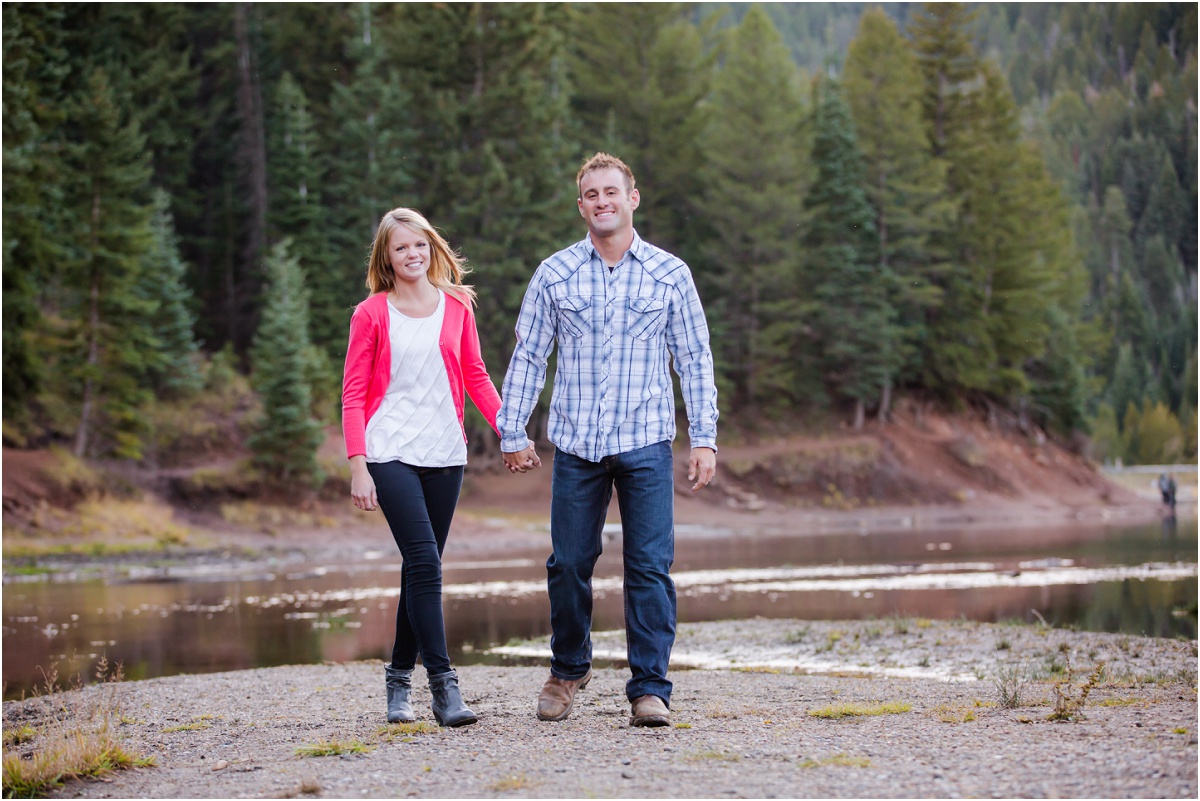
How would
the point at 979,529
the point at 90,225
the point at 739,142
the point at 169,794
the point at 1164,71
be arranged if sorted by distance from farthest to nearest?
the point at 1164,71
the point at 739,142
the point at 979,529
the point at 90,225
the point at 169,794

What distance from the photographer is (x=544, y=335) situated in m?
6.38

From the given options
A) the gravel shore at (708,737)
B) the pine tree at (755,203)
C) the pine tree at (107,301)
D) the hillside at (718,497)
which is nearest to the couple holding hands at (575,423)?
the gravel shore at (708,737)

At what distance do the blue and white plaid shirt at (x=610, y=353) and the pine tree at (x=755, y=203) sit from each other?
40.9m

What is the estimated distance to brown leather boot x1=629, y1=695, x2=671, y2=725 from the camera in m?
5.88

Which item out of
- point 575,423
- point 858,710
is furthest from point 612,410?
point 858,710

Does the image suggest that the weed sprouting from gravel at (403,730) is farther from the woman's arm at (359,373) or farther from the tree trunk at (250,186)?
the tree trunk at (250,186)

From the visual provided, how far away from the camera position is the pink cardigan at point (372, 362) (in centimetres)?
625

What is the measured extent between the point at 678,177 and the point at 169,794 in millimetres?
47154

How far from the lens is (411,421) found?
6.29 m

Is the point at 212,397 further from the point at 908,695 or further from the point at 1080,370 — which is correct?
the point at 1080,370

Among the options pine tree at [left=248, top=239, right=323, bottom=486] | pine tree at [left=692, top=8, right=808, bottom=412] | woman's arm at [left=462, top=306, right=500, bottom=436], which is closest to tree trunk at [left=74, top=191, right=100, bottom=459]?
pine tree at [left=248, top=239, right=323, bottom=486]

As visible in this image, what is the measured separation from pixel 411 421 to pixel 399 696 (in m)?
1.43

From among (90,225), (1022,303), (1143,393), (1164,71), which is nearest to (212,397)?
(90,225)

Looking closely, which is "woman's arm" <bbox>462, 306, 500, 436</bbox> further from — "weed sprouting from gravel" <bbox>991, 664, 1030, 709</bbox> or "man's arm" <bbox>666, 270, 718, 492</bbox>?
"weed sprouting from gravel" <bbox>991, 664, 1030, 709</bbox>
